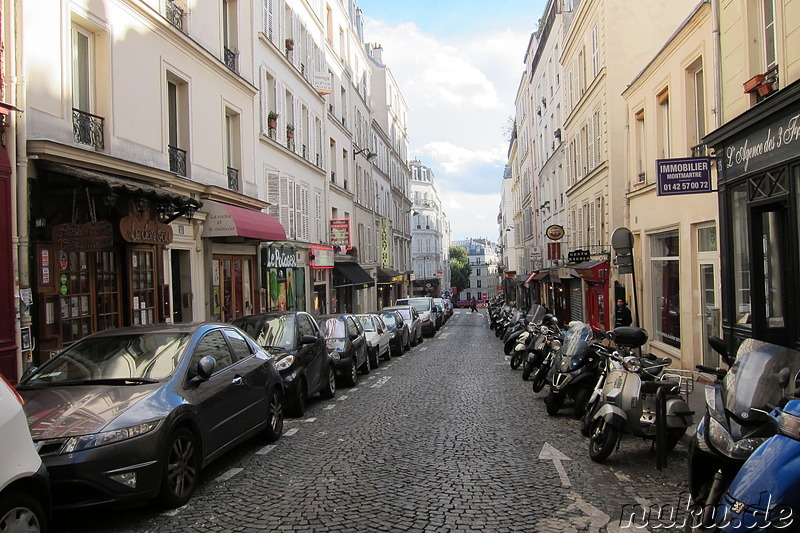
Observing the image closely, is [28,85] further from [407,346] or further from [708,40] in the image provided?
[407,346]

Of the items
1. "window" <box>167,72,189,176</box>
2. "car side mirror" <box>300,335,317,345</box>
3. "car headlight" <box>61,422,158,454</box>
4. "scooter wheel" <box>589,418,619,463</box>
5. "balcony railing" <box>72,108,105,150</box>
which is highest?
"window" <box>167,72,189,176</box>

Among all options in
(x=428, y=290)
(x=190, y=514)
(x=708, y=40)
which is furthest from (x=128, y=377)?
(x=428, y=290)

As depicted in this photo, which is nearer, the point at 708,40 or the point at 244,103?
the point at 708,40

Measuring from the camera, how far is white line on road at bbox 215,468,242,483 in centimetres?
605

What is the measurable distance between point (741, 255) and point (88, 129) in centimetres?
1110

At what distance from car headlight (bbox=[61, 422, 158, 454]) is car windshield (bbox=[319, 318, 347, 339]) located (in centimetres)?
779

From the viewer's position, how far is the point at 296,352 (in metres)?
9.48

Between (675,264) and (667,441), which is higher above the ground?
(675,264)

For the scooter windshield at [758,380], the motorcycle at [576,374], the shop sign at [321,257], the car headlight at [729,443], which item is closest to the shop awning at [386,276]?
the shop sign at [321,257]

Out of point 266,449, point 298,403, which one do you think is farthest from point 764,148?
point 266,449

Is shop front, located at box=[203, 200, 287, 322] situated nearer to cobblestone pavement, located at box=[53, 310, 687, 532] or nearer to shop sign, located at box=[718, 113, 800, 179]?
cobblestone pavement, located at box=[53, 310, 687, 532]

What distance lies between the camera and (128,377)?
5539 millimetres

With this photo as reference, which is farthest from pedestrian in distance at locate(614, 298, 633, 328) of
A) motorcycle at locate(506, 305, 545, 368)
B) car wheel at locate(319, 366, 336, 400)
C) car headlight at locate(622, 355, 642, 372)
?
car headlight at locate(622, 355, 642, 372)

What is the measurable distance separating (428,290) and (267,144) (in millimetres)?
66234
